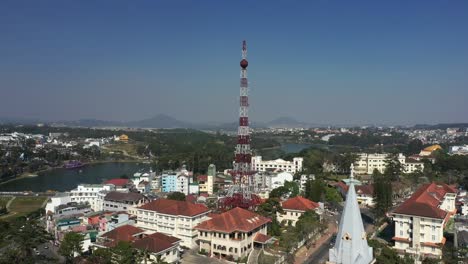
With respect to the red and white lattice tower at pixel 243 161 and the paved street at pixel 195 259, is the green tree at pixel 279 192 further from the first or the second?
the paved street at pixel 195 259

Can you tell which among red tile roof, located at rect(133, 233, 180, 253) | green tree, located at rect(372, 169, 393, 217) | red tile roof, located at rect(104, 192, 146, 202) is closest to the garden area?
red tile roof, located at rect(104, 192, 146, 202)

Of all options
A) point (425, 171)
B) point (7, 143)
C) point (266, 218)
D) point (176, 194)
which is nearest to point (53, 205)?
point (176, 194)

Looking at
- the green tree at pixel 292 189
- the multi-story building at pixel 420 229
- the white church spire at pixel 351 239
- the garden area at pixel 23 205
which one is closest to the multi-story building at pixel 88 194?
the garden area at pixel 23 205

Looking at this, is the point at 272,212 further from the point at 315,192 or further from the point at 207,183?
the point at 207,183

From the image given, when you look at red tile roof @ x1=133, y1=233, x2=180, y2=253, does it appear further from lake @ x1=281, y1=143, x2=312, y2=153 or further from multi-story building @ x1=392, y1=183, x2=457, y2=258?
lake @ x1=281, y1=143, x2=312, y2=153

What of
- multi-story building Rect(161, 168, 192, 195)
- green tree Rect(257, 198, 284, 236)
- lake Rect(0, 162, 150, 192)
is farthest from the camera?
lake Rect(0, 162, 150, 192)

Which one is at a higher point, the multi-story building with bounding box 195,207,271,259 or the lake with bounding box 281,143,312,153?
the multi-story building with bounding box 195,207,271,259

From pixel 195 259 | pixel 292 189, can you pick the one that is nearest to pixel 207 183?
pixel 292 189

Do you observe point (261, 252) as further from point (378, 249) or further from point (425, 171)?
point (425, 171)
